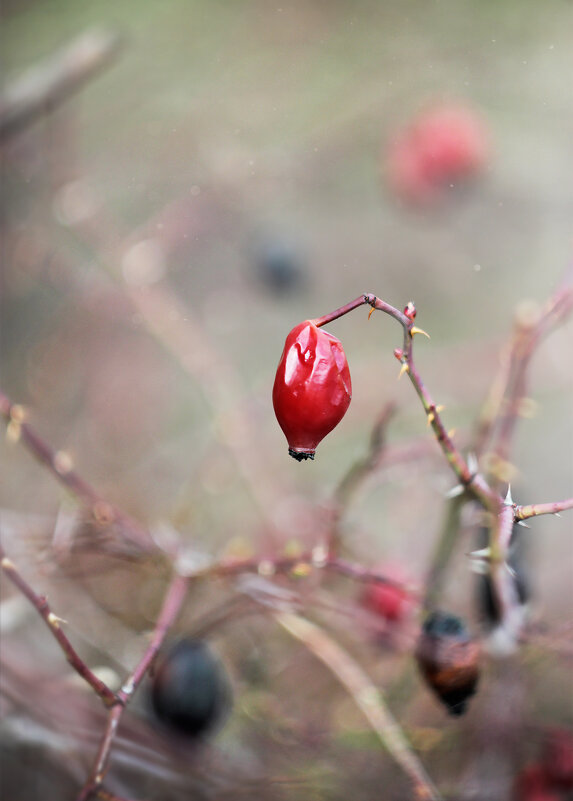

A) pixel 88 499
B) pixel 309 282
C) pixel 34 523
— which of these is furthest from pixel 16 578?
pixel 309 282

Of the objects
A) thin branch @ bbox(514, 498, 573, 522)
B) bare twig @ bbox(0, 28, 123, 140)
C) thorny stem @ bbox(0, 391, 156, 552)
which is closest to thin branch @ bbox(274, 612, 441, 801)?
thorny stem @ bbox(0, 391, 156, 552)

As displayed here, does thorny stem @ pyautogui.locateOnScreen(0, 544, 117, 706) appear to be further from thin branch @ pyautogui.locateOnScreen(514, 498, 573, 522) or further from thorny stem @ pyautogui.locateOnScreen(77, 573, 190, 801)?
thin branch @ pyautogui.locateOnScreen(514, 498, 573, 522)

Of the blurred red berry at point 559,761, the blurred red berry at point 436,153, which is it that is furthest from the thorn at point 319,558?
the blurred red berry at point 436,153

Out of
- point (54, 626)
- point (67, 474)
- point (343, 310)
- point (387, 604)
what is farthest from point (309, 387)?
point (387, 604)

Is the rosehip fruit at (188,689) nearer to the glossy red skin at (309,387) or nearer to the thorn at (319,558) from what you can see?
the thorn at (319,558)

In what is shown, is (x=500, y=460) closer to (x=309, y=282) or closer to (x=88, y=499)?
(x=88, y=499)
